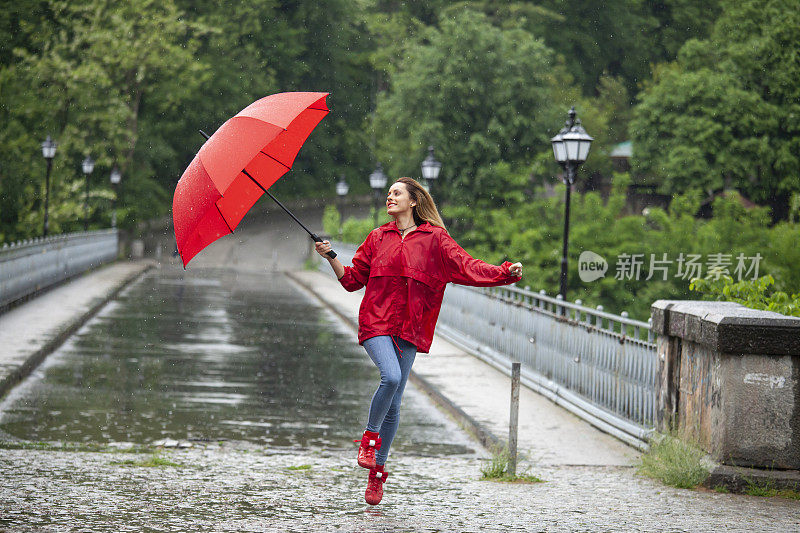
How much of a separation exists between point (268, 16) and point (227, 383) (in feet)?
215

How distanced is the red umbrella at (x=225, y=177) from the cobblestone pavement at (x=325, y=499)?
5.15ft

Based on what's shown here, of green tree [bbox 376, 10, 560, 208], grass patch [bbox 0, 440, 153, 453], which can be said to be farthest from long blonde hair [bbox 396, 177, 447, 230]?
green tree [bbox 376, 10, 560, 208]

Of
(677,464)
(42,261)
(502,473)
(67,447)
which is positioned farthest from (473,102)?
(677,464)

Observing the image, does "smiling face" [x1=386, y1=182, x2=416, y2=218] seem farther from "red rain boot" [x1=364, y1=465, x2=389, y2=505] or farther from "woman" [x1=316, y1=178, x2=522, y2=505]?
"red rain boot" [x1=364, y1=465, x2=389, y2=505]

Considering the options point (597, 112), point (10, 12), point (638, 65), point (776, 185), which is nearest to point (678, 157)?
point (776, 185)

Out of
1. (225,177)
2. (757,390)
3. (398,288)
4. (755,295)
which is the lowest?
(757,390)

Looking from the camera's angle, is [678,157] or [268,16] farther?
[268,16]

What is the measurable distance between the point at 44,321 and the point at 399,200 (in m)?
13.6

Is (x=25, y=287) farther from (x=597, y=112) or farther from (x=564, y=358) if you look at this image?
(x=597, y=112)

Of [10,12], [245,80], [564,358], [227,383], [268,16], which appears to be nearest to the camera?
[564,358]

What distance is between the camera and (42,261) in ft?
85.8

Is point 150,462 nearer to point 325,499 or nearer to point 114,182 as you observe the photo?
point 325,499

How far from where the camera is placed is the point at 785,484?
8.12 meters
